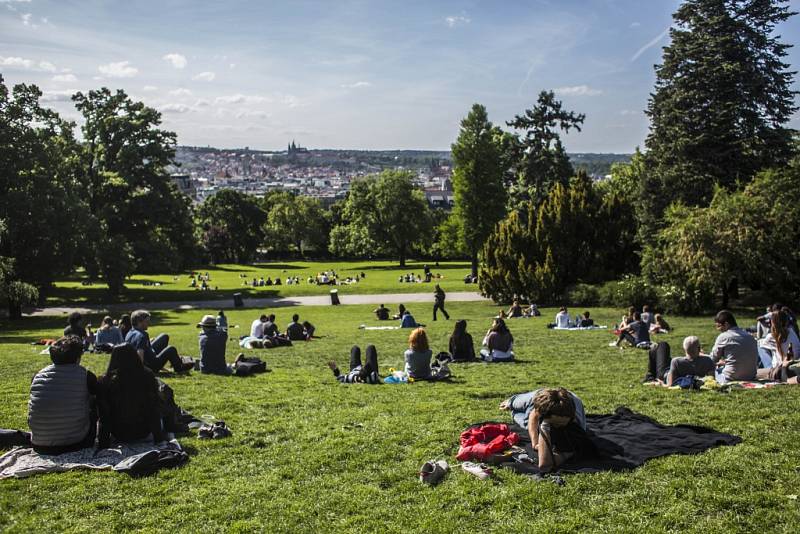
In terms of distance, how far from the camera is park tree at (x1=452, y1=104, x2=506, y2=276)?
178 ft

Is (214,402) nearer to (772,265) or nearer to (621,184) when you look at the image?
Result: (772,265)

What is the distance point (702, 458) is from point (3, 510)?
23.8 ft

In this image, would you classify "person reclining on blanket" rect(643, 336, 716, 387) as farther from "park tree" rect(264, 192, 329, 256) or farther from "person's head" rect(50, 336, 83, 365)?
"park tree" rect(264, 192, 329, 256)

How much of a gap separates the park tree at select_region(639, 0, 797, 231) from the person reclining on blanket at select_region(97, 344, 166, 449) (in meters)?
31.1

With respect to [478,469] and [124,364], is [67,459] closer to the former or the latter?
[124,364]

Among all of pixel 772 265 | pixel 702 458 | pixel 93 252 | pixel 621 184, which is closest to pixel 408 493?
pixel 702 458

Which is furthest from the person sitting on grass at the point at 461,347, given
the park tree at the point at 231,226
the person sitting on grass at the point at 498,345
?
the park tree at the point at 231,226

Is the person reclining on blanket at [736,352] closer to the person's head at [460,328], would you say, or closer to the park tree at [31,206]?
the person's head at [460,328]

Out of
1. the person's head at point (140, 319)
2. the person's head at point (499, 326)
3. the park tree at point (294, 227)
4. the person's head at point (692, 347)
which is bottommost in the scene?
the person's head at point (499, 326)

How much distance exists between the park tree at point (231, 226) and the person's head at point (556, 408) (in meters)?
88.5

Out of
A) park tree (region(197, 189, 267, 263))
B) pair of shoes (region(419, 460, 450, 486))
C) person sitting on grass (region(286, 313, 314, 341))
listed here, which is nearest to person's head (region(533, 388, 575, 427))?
pair of shoes (region(419, 460, 450, 486))

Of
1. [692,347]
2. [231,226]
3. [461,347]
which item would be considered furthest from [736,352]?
[231,226]

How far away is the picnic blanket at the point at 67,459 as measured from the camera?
7594mm

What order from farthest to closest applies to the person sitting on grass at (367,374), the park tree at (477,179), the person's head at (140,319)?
1. the park tree at (477,179)
2. the person sitting on grass at (367,374)
3. the person's head at (140,319)
